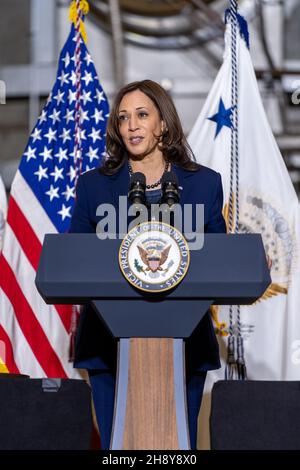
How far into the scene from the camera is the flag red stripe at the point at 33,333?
3689 mm

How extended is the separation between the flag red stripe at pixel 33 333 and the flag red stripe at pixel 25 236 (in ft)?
0.42

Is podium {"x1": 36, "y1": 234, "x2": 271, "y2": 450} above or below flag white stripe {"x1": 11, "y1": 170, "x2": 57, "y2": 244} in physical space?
below

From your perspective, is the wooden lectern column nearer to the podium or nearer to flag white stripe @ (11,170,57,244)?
the podium

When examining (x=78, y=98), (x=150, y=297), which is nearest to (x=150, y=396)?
(x=150, y=297)

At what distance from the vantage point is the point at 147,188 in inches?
107

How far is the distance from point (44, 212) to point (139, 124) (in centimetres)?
121

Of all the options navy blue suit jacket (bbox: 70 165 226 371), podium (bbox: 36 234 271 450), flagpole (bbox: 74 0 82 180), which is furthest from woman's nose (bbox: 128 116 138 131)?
flagpole (bbox: 74 0 82 180)

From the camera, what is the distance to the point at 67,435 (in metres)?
2.61

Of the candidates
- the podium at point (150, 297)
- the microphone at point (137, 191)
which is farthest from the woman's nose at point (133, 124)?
the podium at point (150, 297)

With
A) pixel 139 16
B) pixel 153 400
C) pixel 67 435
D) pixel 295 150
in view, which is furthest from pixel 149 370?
pixel 139 16

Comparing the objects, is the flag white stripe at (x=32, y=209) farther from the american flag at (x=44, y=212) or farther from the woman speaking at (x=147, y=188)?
the woman speaking at (x=147, y=188)

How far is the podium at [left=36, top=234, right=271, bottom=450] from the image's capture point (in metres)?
2.19

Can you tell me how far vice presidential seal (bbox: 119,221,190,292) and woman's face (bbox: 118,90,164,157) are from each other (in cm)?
62
